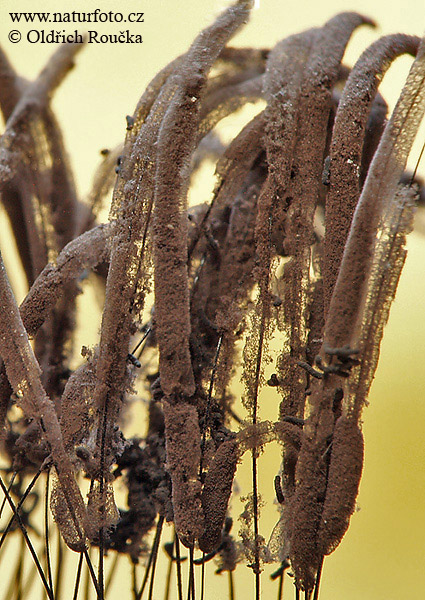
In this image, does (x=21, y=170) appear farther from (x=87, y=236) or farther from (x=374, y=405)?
(x=374, y=405)

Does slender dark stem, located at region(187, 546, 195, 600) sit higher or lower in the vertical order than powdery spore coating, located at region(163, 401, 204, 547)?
lower
